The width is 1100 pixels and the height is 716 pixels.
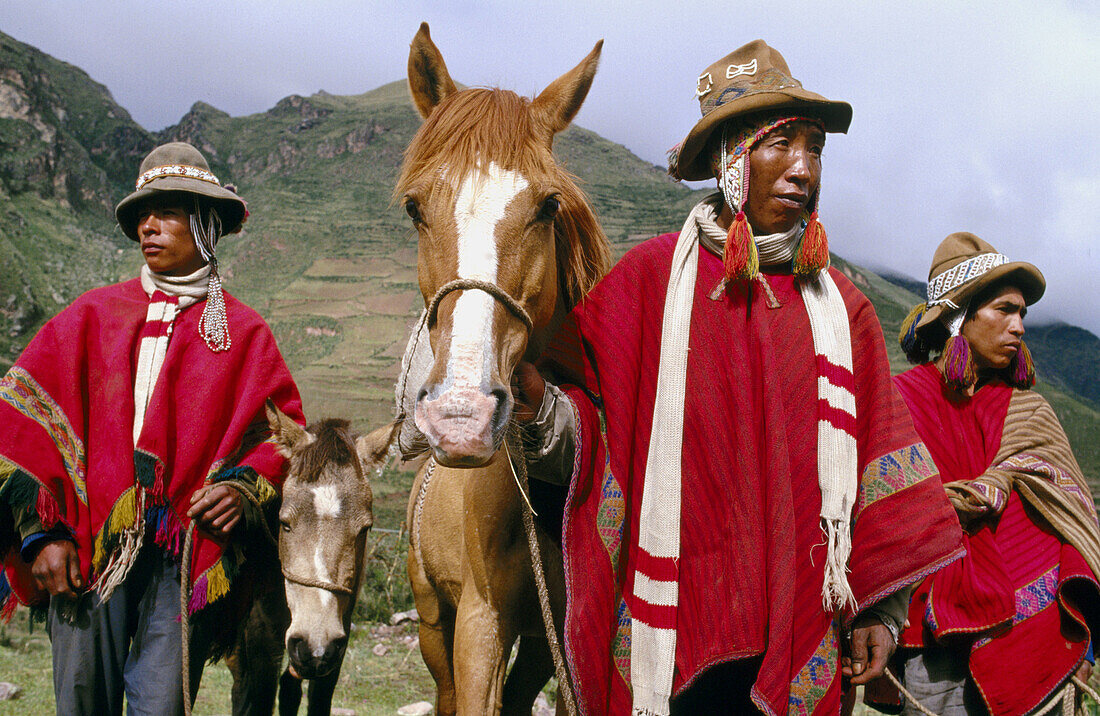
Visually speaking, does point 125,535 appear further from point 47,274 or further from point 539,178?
point 47,274

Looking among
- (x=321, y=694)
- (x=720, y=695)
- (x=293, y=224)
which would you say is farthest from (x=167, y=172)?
(x=293, y=224)

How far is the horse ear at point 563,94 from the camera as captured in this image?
2.02 meters

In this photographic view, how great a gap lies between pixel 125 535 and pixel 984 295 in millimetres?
3938

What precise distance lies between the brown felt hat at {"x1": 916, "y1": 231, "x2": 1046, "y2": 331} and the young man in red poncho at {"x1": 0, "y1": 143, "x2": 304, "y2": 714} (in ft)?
10.8

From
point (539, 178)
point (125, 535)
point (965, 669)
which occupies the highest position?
point (539, 178)

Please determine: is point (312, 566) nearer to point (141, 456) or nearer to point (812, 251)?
point (141, 456)

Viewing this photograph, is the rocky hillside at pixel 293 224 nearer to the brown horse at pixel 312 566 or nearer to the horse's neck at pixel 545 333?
the brown horse at pixel 312 566

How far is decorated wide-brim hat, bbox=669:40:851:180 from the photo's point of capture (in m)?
2.01

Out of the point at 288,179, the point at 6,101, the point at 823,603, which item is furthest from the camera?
the point at 288,179

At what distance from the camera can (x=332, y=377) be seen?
132 ft

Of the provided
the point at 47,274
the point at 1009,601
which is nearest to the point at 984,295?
the point at 1009,601

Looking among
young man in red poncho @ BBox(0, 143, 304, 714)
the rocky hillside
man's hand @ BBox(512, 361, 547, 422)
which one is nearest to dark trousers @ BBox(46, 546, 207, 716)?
young man in red poncho @ BBox(0, 143, 304, 714)

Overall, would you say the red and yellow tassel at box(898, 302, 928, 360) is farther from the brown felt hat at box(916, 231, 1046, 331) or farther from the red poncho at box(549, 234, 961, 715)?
the red poncho at box(549, 234, 961, 715)

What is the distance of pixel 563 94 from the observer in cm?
204
